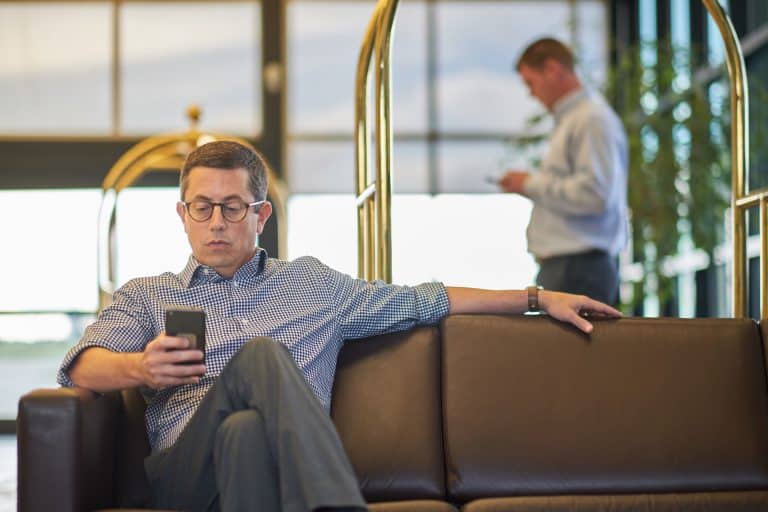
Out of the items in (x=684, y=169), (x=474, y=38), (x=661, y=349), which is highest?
(x=474, y=38)

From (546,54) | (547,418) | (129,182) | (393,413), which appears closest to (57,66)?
(129,182)

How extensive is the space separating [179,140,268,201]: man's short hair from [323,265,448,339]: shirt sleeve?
27 centimetres

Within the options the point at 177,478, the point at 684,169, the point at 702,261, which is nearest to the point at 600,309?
the point at 177,478

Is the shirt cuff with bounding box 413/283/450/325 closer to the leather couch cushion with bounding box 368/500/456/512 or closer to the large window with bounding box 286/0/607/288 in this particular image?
the leather couch cushion with bounding box 368/500/456/512

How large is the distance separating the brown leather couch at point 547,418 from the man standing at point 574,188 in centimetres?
124

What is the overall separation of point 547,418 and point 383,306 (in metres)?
0.43

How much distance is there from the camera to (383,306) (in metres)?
2.67

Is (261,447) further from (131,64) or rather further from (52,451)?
(131,64)

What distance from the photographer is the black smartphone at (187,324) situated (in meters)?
2.20

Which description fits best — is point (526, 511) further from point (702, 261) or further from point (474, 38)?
point (474, 38)

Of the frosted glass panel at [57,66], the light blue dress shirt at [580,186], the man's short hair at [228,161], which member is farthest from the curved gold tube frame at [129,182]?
the man's short hair at [228,161]

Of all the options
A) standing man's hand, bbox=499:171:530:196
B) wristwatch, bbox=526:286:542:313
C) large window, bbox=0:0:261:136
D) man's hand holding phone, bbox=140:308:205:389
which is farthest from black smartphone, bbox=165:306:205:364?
large window, bbox=0:0:261:136

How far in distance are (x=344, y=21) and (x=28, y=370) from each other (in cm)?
320

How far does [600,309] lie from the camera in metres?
2.71
